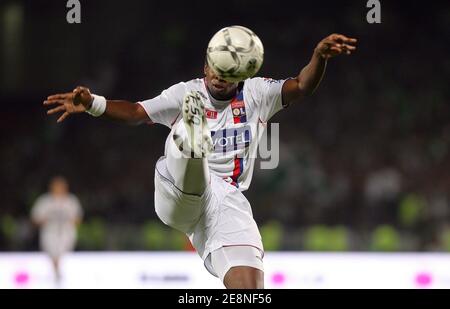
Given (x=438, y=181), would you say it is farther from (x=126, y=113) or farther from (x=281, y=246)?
(x=126, y=113)

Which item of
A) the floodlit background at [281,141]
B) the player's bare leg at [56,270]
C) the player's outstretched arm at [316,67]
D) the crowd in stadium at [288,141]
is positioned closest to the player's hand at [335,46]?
the player's outstretched arm at [316,67]

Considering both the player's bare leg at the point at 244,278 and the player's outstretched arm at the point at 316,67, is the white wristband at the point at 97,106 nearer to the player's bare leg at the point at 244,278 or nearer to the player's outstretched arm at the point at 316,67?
the player's outstretched arm at the point at 316,67

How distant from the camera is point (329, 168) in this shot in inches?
618

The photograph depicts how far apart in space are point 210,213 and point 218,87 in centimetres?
76

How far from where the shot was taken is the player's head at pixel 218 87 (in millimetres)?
5418

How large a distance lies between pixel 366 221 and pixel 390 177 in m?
1.35

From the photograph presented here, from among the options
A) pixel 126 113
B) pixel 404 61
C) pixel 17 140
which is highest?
pixel 404 61

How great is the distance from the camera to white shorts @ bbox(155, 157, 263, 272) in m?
5.36

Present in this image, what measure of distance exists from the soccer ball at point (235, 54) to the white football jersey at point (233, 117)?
1.06ft

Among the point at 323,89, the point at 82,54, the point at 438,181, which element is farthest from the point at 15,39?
the point at 438,181

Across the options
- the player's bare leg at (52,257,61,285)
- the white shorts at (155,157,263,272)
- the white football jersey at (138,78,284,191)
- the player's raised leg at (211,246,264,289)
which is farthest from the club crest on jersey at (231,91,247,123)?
the player's bare leg at (52,257,61,285)

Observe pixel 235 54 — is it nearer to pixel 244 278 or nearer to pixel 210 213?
pixel 210 213

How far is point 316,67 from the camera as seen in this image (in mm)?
5344
